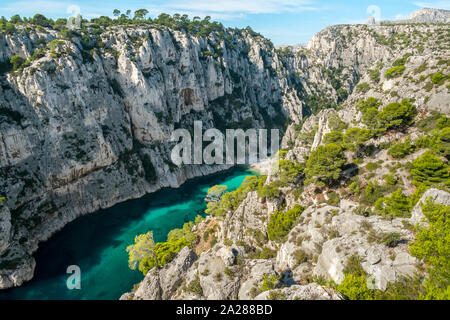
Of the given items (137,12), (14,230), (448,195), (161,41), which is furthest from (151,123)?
(448,195)

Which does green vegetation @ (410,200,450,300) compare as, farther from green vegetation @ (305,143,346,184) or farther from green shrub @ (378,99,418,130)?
green shrub @ (378,99,418,130)

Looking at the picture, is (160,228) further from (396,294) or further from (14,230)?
(396,294)

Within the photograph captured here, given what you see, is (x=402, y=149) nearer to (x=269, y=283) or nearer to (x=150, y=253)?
(x=269, y=283)

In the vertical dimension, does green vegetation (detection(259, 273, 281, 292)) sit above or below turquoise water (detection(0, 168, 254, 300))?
above

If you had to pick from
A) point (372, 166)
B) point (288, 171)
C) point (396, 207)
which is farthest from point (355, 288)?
point (288, 171)

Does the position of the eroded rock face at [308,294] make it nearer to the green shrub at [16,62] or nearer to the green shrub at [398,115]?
the green shrub at [398,115]

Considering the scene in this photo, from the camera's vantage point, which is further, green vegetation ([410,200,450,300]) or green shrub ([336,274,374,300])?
green shrub ([336,274,374,300])

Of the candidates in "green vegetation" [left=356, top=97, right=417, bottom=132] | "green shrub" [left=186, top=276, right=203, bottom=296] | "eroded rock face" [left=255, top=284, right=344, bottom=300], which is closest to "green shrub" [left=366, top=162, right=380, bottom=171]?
"green vegetation" [left=356, top=97, right=417, bottom=132]
